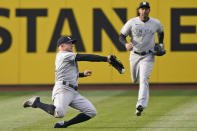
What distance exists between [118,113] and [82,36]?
7.67 meters

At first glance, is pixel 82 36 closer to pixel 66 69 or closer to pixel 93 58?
pixel 66 69

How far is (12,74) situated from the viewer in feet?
70.3

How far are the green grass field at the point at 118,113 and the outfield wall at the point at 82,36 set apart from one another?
4.84 ft

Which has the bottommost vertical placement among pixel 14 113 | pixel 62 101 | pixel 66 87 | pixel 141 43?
pixel 14 113

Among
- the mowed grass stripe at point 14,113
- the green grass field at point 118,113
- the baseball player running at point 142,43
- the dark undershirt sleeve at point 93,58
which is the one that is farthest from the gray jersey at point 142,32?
the dark undershirt sleeve at point 93,58

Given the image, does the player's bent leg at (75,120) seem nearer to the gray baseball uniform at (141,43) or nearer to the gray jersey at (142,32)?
the gray baseball uniform at (141,43)

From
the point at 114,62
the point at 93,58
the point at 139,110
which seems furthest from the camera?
the point at 139,110

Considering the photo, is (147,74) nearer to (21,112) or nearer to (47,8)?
(21,112)

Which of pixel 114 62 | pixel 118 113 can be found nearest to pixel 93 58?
pixel 114 62

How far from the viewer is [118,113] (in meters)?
14.1

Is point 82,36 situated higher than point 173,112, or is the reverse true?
point 82,36

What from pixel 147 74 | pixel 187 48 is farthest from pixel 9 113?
pixel 187 48

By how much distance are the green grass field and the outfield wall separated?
1.47m

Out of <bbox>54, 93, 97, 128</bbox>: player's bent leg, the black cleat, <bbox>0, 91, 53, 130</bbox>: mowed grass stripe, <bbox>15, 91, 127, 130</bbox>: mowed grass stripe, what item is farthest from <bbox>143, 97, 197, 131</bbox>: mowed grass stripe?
<bbox>0, 91, 53, 130</bbox>: mowed grass stripe
